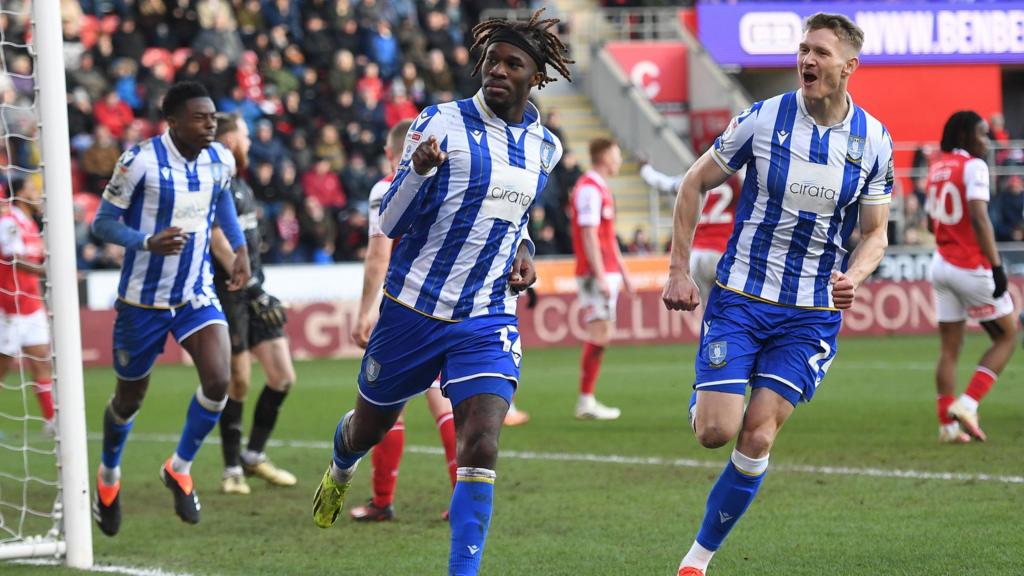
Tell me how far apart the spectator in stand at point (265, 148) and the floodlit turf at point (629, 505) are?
822cm

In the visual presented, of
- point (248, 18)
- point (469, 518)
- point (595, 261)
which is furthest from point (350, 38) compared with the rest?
point (469, 518)

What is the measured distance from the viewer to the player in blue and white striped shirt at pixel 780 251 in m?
5.79

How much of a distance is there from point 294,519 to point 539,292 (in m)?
13.9

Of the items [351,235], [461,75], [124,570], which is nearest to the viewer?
[124,570]

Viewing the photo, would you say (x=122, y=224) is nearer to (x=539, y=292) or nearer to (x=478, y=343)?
(x=478, y=343)

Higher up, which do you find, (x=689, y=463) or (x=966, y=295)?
(x=966, y=295)

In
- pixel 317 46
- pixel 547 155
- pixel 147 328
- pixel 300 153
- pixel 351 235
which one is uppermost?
pixel 317 46

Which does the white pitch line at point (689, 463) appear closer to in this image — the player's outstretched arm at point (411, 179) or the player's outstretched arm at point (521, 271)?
the player's outstretched arm at point (521, 271)

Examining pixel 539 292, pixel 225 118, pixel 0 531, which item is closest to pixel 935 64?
pixel 539 292

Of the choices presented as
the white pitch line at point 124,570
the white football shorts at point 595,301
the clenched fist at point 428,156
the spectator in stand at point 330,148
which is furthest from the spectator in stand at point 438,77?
the clenched fist at point 428,156

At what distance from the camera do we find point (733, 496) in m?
5.76

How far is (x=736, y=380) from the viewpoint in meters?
5.80

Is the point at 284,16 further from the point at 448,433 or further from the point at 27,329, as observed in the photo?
the point at 448,433

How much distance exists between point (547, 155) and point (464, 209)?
0.45m
